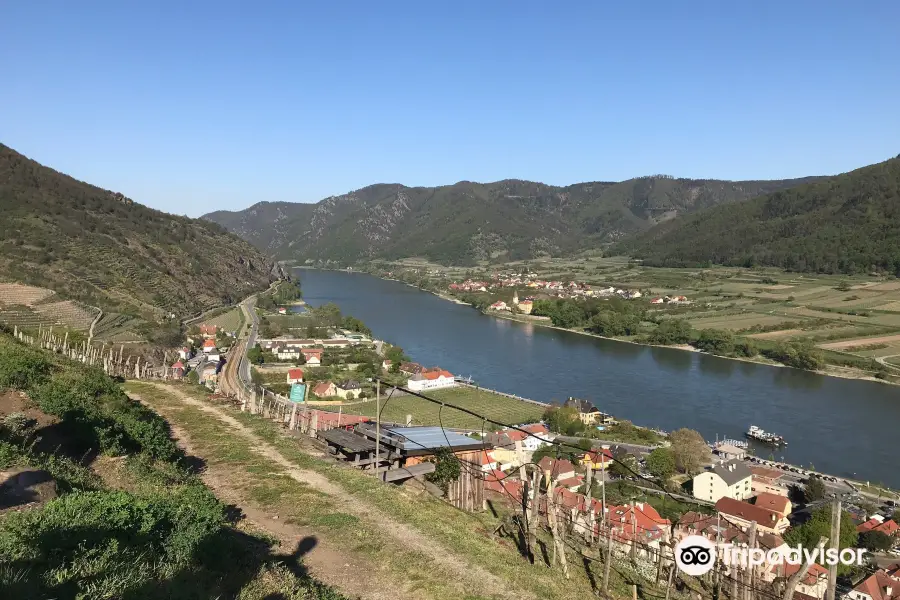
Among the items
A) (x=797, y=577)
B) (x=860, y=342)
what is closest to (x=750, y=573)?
(x=797, y=577)

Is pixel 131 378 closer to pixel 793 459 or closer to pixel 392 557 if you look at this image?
pixel 392 557

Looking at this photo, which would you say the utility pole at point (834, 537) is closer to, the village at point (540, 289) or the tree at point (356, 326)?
the tree at point (356, 326)

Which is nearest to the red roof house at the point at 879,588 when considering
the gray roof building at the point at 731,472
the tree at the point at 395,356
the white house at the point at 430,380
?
the gray roof building at the point at 731,472

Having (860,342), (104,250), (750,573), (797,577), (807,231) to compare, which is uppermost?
(807,231)

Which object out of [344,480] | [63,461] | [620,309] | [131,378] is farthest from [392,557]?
[620,309]

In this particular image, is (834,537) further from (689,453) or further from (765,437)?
(765,437)
